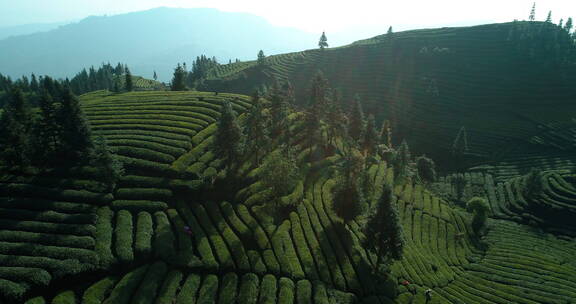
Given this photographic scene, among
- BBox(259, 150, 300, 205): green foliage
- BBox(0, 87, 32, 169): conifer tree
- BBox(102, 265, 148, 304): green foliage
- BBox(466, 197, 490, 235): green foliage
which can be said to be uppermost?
BBox(0, 87, 32, 169): conifer tree

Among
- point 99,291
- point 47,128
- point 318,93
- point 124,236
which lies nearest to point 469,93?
point 318,93

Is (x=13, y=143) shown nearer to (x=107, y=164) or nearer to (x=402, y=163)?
(x=107, y=164)

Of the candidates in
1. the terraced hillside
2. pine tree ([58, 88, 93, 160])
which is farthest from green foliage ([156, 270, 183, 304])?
pine tree ([58, 88, 93, 160])

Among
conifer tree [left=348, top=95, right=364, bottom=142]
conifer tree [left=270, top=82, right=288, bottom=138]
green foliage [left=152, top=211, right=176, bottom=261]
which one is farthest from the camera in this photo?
conifer tree [left=348, top=95, right=364, bottom=142]

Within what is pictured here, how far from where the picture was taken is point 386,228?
1785 inches

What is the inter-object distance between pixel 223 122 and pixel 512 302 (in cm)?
5268

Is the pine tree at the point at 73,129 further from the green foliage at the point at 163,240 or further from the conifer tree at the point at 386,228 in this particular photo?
the conifer tree at the point at 386,228

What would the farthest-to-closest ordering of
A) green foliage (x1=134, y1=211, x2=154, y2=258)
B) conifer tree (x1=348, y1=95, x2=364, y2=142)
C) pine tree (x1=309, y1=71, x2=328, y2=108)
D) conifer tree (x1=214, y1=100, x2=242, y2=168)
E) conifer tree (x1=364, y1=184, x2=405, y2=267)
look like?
conifer tree (x1=348, y1=95, x2=364, y2=142) → pine tree (x1=309, y1=71, x2=328, y2=108) → conifer tree (x1=214, y1=100, x2=242, y2=168) → conifer tree (x1=364, y1=184, x2=405, y2=267) → green foliage (x1=134, y1=211, x2=154, y2=258)

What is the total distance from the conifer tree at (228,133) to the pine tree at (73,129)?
21.5 metres

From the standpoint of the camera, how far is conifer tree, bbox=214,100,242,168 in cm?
5600

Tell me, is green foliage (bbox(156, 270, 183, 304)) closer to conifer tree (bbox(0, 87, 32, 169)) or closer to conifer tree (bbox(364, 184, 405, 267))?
conifer tree (bbox(364, 184, 405, 267))

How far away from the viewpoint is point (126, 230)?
45031mm

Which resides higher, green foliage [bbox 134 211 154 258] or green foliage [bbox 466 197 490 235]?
green foliage [bbox 134 211 154 258]

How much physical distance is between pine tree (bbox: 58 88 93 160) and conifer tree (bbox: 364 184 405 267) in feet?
154
